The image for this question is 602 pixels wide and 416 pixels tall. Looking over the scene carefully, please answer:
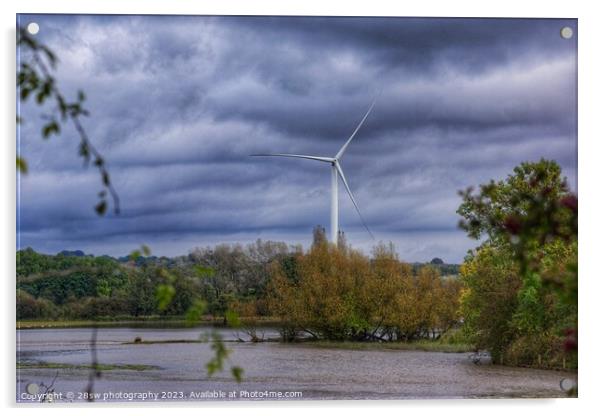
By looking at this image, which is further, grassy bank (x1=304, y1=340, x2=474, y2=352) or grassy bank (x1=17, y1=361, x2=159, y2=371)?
grassy bank (x1=304, y1=340, x2=474, y2=352)

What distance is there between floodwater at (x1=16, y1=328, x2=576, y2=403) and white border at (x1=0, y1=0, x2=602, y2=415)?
117mm

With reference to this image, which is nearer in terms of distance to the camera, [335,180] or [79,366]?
[79,366]

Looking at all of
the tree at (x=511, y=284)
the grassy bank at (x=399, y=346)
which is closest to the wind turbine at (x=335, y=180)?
the grassy bank at (x=399, y=346)

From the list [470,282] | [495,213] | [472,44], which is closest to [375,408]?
[470,282]

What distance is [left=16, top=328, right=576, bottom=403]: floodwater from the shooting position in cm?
733

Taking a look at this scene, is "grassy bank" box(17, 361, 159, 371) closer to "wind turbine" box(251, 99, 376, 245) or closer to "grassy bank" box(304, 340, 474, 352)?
"grassy bank" box(304, 340, 474, 352)

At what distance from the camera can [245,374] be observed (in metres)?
7.46

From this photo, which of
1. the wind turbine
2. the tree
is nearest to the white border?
the tree
